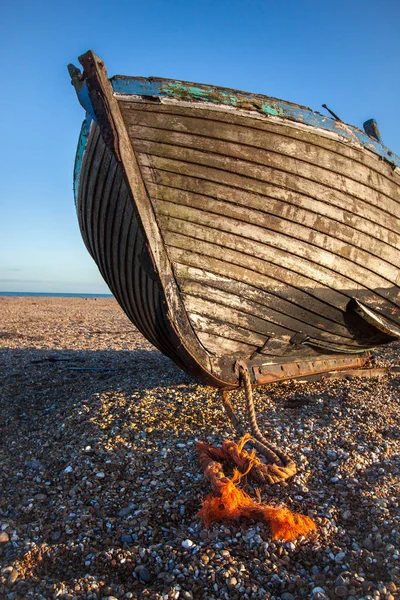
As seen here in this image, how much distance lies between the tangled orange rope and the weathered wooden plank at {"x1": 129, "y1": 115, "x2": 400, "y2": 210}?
2.48 meters

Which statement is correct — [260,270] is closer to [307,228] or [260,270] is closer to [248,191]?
[307,228]

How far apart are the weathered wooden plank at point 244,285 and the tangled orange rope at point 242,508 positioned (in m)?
1.46

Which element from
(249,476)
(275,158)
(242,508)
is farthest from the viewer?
(275,158)

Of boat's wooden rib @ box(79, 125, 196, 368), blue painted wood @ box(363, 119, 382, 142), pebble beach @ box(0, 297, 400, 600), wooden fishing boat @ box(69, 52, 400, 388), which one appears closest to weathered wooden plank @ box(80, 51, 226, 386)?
wooden fishing boat @ box(69, 52, 400, 388)

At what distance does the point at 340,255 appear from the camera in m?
4.32

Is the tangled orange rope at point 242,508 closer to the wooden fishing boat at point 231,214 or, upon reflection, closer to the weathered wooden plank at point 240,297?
the wooden fishing boat at point 231,214

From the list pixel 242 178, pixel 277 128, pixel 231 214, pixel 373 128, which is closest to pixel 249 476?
pixel 231 214

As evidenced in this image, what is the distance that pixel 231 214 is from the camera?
149 inches

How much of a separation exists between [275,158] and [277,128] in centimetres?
26

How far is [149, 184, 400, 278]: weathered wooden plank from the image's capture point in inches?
145

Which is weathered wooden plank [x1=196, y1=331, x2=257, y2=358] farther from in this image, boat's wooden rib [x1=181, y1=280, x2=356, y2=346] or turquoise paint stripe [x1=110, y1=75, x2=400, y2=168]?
turquoise paint stripe [x1=110, y1=75, x2=400, y2=168]

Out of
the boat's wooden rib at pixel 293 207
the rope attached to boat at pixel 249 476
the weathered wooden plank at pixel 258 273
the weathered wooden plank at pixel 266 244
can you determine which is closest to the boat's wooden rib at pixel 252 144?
the boat's wooden rib at pixel 293 207

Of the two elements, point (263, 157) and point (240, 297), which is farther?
point (240, 297)

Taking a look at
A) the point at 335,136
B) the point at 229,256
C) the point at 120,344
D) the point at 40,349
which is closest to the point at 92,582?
the point at 229,256
